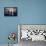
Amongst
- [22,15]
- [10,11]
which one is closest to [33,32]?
[22,15]

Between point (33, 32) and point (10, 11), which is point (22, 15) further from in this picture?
point (33, 32)

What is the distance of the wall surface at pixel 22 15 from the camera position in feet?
16.3

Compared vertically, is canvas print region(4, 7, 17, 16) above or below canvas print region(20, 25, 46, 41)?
above

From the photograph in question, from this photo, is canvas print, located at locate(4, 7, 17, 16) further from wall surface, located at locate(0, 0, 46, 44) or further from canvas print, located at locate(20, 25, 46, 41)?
canvas print, located at locate(20, 25, 46, 41)

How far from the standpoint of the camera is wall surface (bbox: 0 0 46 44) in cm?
497

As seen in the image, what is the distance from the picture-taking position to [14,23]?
4.98 m

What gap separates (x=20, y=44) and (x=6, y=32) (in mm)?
703

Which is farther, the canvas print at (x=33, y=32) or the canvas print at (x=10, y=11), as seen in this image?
the canvas print at (x=10, y=11)

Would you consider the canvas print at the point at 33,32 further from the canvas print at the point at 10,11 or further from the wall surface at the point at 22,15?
the canvas print at the point at 10,11

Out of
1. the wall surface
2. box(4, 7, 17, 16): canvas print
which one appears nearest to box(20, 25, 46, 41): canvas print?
the wall surface

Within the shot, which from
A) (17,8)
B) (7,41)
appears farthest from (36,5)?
(7,41)

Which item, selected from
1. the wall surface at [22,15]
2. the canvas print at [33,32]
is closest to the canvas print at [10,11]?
the wall surface at [22,15]

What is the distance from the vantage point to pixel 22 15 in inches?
197

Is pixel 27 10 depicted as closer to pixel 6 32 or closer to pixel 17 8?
pixel 17 8
